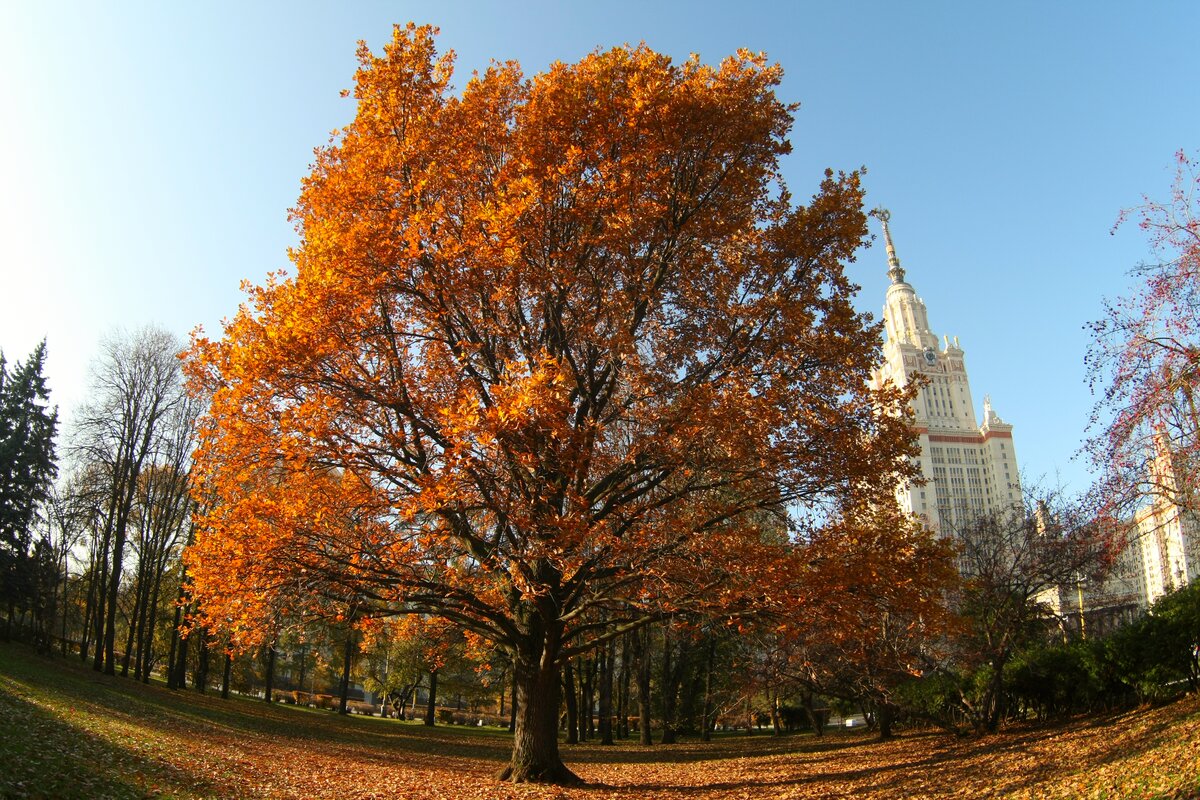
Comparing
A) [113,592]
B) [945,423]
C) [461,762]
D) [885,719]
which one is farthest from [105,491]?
[945,423]

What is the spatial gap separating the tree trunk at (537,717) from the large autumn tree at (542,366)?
0.12 feet

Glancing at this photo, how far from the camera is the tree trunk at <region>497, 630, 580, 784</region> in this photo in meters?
11.5

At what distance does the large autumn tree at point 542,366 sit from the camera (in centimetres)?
962

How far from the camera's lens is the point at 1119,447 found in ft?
35.9

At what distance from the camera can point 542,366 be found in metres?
9.43

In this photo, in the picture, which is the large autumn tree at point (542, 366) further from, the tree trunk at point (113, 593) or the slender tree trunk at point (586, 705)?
the slender tree trunk at point (586, 705)

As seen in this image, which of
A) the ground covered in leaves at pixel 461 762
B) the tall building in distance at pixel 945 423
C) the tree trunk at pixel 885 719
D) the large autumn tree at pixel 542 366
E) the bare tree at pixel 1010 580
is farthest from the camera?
the tall building in distance at pixel 945 423

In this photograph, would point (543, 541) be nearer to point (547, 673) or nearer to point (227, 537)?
point (547, 673)

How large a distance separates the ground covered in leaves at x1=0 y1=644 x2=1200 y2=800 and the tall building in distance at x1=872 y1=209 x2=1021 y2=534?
364ft

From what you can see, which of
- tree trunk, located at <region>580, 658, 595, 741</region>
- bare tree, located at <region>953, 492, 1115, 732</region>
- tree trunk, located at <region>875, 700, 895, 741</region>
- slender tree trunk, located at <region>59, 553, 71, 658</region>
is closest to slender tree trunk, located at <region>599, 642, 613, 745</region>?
tree trunk, located at <region>580, 658, 595, 741</region>

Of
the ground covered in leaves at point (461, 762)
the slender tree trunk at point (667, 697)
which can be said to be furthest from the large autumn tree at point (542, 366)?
the slender tree trunk at point (667, 697)

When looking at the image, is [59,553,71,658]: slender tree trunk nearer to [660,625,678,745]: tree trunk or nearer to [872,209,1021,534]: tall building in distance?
[660,625,678,745]: tree trunk

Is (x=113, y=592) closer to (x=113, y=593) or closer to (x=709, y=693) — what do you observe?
(x=113, y=593)

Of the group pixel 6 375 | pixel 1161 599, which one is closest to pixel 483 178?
pixel 1161 599
